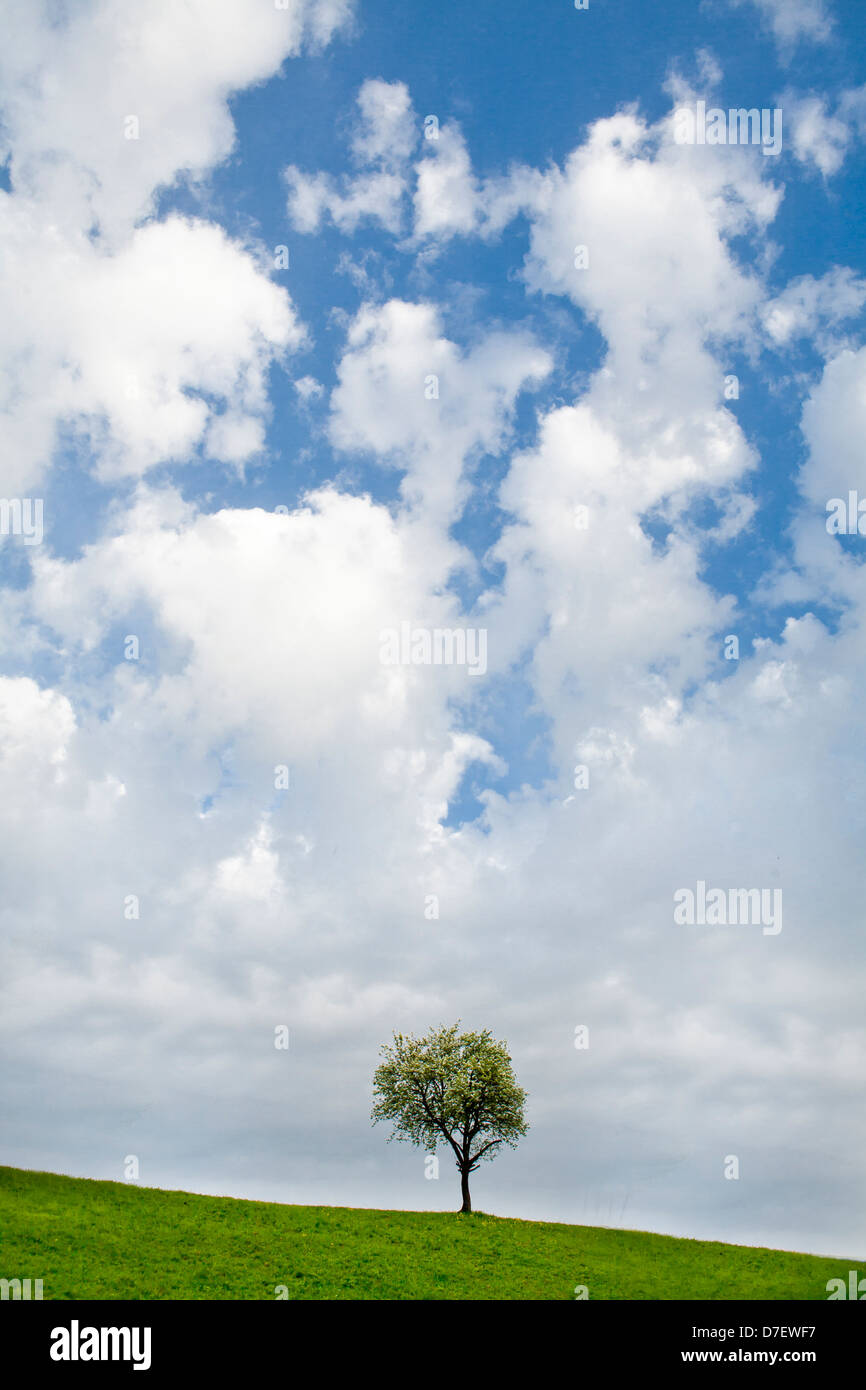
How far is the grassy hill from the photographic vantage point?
41688 millimetres

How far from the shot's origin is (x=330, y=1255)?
47312mm

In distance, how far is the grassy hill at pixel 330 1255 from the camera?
4169 centimetres

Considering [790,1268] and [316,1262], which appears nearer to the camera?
[316,1262]

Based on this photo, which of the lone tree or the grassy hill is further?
the lone tree

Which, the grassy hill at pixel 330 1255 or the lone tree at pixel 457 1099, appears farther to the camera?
the lone tree at pixel 457 1099

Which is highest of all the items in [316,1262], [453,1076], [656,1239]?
[453,1076]

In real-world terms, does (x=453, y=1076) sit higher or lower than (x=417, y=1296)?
higher
